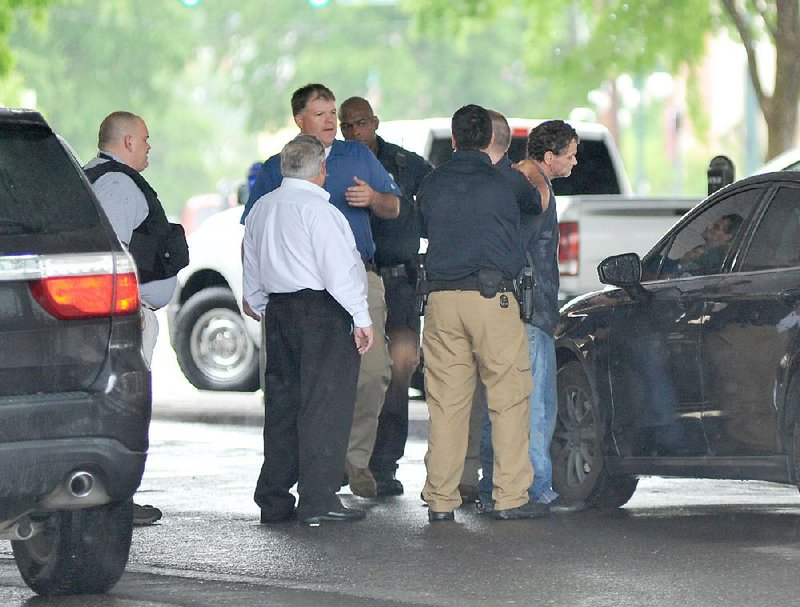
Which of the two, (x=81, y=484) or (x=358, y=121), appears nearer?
(x=81, y=484)

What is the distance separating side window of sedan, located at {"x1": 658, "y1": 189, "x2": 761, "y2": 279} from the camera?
9523 millimetres

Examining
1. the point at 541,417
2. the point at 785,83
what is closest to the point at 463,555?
the point at 541,417

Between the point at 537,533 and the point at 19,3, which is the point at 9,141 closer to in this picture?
the point at 537,533

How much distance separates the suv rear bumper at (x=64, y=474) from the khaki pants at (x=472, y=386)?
3030mm

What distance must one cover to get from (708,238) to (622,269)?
426 millimetres

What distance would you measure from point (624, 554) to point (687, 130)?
71.4 meters

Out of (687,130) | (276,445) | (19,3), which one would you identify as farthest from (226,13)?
(276,445)

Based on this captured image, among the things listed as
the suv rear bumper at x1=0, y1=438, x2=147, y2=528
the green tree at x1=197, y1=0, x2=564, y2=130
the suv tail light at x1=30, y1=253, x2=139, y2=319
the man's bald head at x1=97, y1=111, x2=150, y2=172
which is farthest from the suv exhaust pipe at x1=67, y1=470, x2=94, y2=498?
the green tree at x1=197, y1=0, x2=564, y2=130

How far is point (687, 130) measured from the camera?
3113 inches

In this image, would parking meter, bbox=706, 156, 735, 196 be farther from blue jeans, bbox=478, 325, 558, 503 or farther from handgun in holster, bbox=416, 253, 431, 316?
handgun in holster, bbox=416, 253, 431, 316

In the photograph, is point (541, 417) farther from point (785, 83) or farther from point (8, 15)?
point (8, 15)

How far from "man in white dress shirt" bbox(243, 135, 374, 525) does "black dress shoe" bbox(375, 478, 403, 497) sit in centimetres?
124

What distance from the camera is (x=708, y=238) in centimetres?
972

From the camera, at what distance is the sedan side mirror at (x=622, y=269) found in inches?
387
